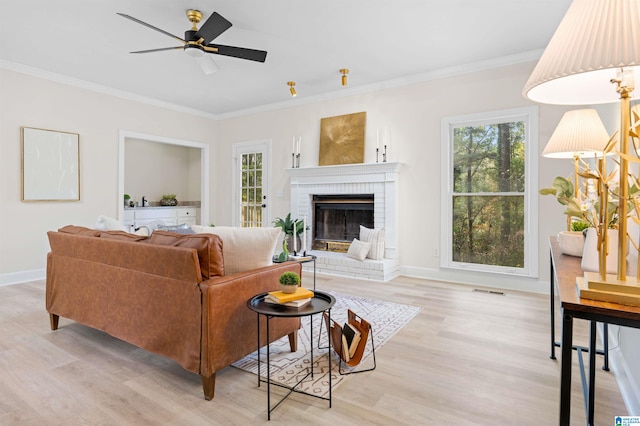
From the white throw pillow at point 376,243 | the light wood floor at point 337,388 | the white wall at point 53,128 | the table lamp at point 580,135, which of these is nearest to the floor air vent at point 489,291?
the light wood floor at point 337,388

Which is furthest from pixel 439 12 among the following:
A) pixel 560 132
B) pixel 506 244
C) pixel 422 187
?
pixel 506 244

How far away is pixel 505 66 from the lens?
4.17 meters

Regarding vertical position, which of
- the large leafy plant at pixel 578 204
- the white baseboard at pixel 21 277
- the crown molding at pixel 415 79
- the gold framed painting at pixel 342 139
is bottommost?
the white baseboard at pixel 21 277

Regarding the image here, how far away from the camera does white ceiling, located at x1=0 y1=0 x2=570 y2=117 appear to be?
3111mm

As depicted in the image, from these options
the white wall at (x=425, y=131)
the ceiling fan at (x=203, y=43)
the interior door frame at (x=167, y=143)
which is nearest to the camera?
the ceiling fan at (x=203, y=43)

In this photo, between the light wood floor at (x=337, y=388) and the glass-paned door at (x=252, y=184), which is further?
the glass-paned door at (x=252, y=184)

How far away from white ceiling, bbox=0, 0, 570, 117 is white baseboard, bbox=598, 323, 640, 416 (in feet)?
8.93

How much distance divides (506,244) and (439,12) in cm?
271

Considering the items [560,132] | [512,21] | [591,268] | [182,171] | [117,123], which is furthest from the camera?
[182,171]

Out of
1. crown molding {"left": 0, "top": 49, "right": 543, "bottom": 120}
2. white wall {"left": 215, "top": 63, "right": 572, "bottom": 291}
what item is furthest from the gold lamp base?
crown molding {"left": 0, "top": 49, "right": 543, "bottom": 120}

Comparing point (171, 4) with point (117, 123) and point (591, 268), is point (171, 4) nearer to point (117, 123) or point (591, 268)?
point (117, 123)

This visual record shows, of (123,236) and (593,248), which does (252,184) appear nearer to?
(123,236)

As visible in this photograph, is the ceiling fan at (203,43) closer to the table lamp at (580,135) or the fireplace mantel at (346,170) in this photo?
the fireplace mantel at (346,170)

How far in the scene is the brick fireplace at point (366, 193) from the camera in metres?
4.76
